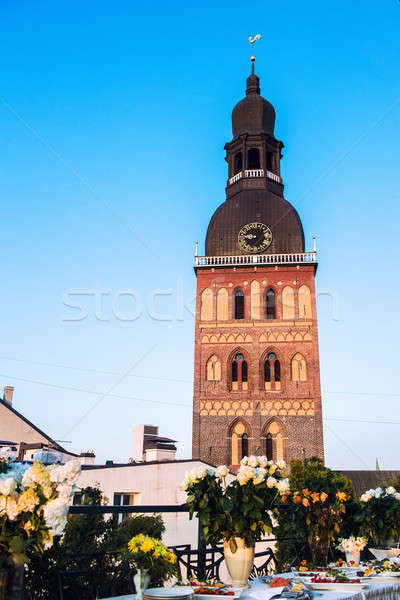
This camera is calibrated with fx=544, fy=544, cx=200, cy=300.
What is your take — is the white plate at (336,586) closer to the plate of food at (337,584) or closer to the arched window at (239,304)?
the plate of food at (337,584)

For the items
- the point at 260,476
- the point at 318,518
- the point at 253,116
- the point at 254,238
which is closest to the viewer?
the point at 260,476

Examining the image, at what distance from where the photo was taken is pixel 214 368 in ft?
109

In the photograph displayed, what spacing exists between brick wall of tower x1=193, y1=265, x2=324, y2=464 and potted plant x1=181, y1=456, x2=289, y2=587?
1077 inches

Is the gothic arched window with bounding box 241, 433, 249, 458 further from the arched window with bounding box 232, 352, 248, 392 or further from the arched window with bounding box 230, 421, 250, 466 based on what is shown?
the arched window with bounding box 232, 352, 248, 392

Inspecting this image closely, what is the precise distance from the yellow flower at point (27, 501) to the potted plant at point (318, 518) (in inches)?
A: 143

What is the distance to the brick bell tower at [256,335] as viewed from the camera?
104 feet

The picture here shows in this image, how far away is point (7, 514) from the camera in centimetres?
257

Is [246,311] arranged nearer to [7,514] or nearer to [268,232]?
[268,232]

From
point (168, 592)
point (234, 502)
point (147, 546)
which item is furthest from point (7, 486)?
point (234, 502)

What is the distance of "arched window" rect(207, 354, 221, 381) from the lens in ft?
108

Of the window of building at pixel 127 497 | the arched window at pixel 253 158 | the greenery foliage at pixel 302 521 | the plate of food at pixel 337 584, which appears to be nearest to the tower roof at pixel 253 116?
the arched window at pixel 253 158

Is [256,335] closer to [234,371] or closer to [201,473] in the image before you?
[234,371]

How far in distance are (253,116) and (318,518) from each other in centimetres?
3813

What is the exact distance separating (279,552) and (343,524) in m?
0.86
